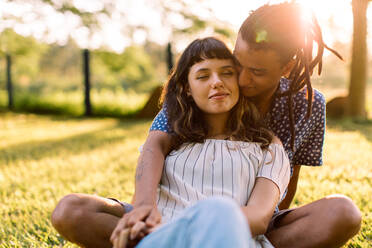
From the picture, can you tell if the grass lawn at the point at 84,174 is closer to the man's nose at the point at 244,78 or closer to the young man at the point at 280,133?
the young man at the point at 280,133

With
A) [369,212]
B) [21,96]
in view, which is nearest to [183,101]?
[369,212]

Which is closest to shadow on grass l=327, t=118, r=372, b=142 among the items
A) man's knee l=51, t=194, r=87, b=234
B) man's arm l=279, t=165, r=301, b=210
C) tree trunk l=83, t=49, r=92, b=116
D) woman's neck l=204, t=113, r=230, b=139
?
man's arm l=279, t=165, r=301, b=210

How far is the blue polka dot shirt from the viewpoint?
229cm

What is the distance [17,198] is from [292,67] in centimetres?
255

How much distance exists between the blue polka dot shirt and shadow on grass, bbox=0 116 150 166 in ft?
13.0

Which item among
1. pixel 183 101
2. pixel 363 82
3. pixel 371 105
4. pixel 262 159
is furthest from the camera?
pixel 371 105

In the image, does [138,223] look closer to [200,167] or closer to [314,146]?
[200,167]

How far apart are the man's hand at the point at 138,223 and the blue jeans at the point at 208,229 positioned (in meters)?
0.18

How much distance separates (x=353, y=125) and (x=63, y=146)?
5.61 metres

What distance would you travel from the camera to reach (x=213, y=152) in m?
2.02

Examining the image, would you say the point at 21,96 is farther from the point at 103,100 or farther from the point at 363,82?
the point at 363,82

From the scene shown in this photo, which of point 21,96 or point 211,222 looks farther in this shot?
point 21,96

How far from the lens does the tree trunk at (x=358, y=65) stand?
855 centimetres

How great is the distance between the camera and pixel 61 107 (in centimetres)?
1410
